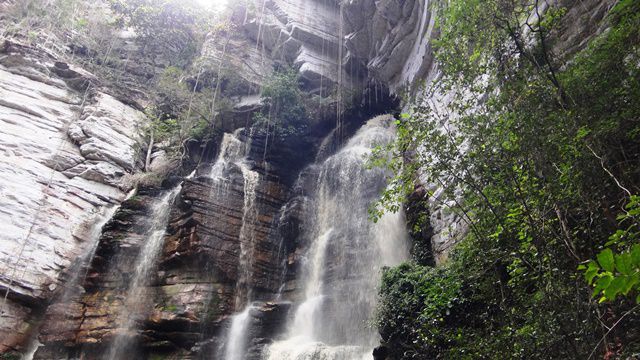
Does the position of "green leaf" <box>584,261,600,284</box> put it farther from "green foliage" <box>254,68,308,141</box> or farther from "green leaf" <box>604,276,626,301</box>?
"green foliage" <box>254,68,308,141</box>

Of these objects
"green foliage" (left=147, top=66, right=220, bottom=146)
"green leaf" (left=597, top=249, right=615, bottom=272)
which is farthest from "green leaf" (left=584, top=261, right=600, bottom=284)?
"green foliage" (left=147, top=66, right=220, bottom=146)

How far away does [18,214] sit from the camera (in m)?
14.1

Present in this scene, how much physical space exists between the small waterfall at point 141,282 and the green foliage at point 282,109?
585 centimetres

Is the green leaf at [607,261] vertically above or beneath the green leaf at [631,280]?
above

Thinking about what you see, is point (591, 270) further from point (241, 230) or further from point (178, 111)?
point (178, 111)

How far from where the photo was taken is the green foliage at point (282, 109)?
19.6 metres

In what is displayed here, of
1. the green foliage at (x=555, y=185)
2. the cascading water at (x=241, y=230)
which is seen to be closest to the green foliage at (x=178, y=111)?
the cascading water at (x=241, y=230)

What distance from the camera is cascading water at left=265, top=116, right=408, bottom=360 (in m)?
10.6

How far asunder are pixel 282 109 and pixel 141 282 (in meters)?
10.9

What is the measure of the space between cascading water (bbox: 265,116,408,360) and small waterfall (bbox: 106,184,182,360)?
15.2ft

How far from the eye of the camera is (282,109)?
20.5 m

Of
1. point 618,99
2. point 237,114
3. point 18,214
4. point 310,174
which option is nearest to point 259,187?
point 310,174

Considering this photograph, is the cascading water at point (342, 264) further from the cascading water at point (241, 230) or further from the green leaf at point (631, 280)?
the green leaf at point (631, 280)

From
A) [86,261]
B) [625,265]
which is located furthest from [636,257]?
[86,261]
